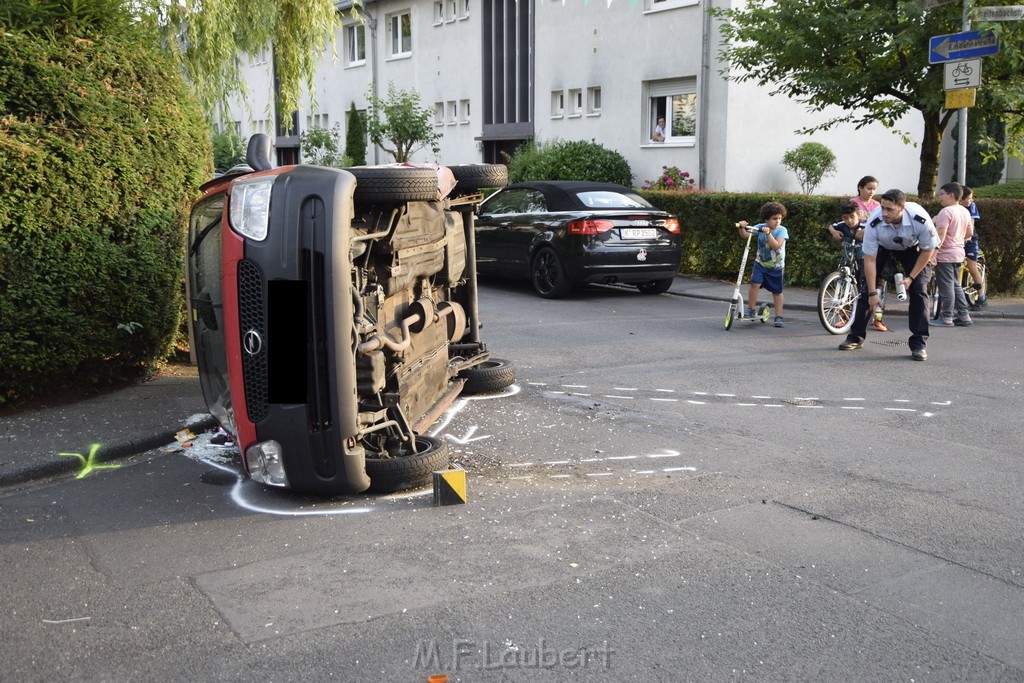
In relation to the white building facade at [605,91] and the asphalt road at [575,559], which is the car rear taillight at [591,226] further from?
the asphalt road at [575,559]

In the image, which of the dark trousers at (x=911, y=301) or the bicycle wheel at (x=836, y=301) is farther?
the bicycle wheel at (x=836, y=301)

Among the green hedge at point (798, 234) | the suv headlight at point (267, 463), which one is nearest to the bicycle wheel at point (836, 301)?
Answer: the green hedge at point (798, 234)

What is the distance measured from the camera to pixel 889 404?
27.7ft

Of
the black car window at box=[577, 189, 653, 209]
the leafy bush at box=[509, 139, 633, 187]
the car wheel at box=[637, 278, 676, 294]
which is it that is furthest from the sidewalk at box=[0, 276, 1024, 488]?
the leafy bush at box=[509, 139, 633, 187]

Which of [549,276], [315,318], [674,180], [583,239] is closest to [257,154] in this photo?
[315,318]

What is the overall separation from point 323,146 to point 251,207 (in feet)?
116

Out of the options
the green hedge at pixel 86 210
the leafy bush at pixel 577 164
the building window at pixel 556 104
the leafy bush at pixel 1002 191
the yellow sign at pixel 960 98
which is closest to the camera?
the green hedge at pixel 86 210

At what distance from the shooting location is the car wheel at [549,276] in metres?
15.2

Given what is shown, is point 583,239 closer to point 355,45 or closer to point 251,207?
point 251,207

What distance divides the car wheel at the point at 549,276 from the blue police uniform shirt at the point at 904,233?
5.05 meters

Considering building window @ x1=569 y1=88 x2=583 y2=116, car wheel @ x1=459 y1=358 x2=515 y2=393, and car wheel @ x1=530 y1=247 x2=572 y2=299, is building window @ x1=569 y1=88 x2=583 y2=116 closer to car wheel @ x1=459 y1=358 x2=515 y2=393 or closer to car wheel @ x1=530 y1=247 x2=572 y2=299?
car wheel @ x1=530 y1=247 x2=572 y2=299

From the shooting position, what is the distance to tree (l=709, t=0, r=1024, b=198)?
50.8ft

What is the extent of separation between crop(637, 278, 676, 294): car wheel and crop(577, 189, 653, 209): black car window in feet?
3.75

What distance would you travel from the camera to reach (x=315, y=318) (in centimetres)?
529
